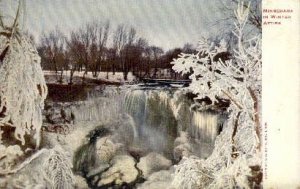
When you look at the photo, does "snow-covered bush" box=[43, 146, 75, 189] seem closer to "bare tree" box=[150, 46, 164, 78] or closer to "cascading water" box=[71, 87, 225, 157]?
"cascading water" box=[71, 87, 225, 157]

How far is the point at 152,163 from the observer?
1.01m

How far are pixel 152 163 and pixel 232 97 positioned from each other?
9.5 inches

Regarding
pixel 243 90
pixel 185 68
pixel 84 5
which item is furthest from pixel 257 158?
pixel 84 5

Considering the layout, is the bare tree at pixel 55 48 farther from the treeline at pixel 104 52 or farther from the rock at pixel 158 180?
the rock at pixel 158 180

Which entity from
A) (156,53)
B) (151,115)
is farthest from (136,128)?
(156,53)

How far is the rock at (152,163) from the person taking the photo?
1004mm

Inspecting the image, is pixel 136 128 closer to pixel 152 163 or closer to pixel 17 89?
pixel 152 163

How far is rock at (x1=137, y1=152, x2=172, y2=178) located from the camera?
1004mm

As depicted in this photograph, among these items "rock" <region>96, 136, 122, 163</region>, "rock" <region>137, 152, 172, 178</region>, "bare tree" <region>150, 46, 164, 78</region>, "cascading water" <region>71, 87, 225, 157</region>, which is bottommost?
"rock" <region>137, 152, 172, 178</region>

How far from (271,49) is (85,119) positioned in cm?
46

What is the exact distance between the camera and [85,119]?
1.01 meters

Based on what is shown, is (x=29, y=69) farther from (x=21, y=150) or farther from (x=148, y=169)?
(x=148, y=169)

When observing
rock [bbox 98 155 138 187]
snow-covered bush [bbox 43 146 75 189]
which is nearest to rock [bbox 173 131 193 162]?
rock [bbox 98 155 138 187]

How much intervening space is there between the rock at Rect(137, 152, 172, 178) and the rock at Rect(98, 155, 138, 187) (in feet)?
0.08
